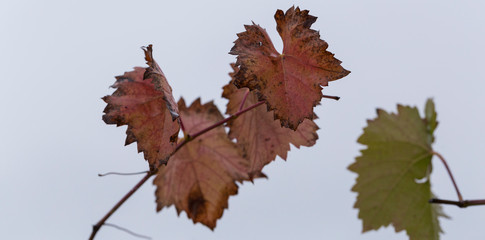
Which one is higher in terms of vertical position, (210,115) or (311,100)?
(210,115)

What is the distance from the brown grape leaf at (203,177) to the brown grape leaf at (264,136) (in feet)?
0.13

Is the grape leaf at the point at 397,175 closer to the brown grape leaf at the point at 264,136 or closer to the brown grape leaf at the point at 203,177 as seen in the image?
the brown grape leaf at the point at 264,136

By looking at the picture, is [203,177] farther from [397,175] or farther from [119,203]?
[397,175]

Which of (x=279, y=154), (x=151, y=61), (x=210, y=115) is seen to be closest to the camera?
(x=151, y=61)

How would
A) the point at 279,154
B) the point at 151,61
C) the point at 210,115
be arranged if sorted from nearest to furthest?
1. the point at 151,61
2. the point at 279,154
3. the point at 210,115

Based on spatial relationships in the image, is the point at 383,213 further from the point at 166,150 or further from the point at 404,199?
the point at 166,150

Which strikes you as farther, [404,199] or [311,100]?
[404,199]

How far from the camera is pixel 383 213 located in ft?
2.61

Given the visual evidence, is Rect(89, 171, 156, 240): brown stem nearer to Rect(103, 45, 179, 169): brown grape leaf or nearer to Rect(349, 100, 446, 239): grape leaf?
Rect(103, 45, 179, 169): brown grape leaf

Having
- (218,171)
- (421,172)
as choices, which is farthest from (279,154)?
(421,172)

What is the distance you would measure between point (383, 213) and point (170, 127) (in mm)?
360

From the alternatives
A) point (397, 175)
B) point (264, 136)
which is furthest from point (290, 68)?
point (397, 175)

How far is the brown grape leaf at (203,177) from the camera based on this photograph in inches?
33.3

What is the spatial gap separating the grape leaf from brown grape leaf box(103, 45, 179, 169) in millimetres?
310
